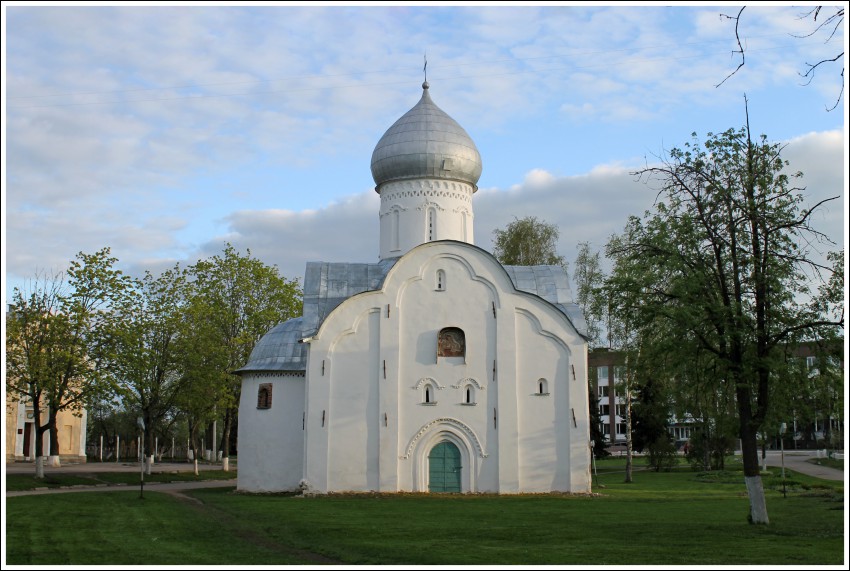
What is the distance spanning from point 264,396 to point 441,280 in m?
7.30

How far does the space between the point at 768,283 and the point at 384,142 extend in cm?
1839

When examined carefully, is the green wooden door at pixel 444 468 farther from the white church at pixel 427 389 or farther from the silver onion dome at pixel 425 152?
the silver onion dome at pixel 425 152

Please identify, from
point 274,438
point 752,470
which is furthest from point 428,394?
point 752,470

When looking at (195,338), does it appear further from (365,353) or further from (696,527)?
(696,527)

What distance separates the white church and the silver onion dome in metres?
4.34

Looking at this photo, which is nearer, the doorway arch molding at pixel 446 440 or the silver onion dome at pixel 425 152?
the doorway arch molding at pixel 446 440

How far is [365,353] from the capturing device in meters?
27.3

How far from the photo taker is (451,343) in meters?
27.5

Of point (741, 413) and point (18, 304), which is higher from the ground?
point (18, 304)

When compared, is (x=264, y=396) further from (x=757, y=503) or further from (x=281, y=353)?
(x=757, y=503)

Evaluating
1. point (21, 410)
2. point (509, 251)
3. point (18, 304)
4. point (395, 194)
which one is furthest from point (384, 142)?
point (21, 410)

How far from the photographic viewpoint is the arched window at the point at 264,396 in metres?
29.1

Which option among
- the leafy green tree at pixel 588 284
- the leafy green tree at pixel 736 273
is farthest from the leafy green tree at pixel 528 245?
the leafy green tree at pixel 736 273

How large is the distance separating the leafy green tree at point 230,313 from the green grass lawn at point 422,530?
457 inches
